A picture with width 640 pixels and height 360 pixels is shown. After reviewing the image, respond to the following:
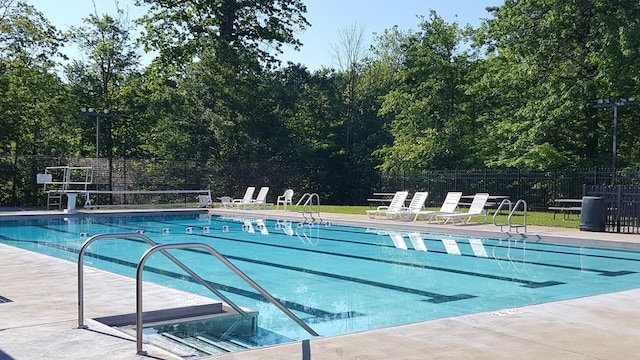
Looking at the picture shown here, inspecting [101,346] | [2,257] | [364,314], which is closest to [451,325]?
[364,314]

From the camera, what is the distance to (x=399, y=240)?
50.6 feet

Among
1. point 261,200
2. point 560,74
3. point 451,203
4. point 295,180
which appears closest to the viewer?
point 451,203

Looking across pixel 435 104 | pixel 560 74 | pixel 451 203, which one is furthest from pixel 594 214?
pixel 435 104

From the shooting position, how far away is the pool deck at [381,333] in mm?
4473

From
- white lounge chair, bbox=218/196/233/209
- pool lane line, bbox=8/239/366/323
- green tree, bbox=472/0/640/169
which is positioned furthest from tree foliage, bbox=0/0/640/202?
pool lane line, bbox=8/239/366/323

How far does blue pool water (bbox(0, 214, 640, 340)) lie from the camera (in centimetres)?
778

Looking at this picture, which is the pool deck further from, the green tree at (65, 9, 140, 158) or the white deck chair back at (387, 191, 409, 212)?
the green tree at (65, 9, 140, 158)

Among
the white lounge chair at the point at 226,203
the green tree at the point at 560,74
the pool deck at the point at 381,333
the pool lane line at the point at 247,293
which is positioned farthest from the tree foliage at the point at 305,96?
the pool deck at the point at 381,333

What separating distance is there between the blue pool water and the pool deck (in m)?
1.44

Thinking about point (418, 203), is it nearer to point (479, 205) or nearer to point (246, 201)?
point (479, 205)

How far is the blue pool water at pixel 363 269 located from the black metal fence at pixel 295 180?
29.4 feet

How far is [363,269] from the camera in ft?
35.9

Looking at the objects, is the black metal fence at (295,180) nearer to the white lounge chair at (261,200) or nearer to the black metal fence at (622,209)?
the white lounge chair at (261,200)

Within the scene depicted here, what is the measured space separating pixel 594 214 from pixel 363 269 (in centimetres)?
737
